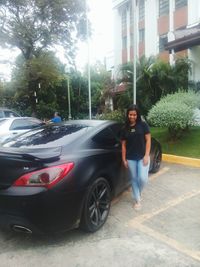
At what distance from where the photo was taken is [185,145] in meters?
9.27

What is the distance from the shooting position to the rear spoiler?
3705mm

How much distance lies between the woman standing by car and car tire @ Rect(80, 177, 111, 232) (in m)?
0.62

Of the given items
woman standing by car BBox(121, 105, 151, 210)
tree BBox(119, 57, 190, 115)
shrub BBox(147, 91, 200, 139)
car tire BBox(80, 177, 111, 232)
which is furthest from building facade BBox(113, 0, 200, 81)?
car tire BBox(80, 177, 111, 232)

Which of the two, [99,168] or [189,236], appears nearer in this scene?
[189,236]

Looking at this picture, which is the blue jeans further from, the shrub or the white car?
the white car

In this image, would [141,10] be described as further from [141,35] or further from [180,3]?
[180,3]

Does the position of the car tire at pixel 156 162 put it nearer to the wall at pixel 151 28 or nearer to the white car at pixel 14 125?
the white car at pixel 14 125

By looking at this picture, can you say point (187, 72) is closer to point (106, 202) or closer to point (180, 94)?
point (180, 94)

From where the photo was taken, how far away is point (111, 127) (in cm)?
522

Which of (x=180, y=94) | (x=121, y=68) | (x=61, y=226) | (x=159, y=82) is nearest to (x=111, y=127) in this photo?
(x=61, y=226)

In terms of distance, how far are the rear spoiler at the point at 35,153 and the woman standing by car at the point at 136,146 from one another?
4.32ft

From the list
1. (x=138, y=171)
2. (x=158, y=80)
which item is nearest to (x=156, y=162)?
(x=138, y=171)

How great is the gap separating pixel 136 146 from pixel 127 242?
1.51m

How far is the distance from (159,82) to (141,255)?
993cm
